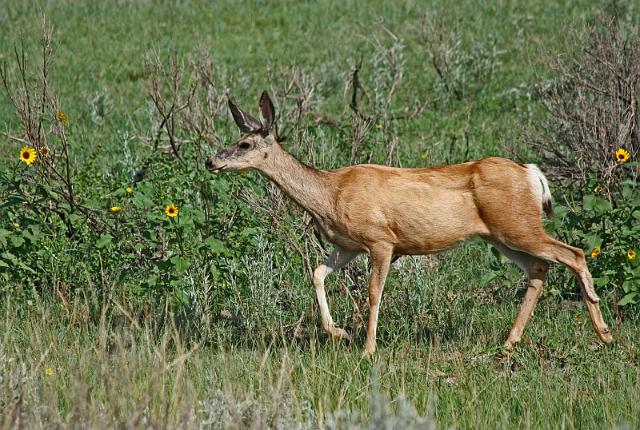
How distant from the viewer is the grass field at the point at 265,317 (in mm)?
5727

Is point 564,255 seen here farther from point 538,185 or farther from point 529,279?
point 538,185

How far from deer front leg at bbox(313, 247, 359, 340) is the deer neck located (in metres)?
0.34

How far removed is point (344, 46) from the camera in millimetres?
17922

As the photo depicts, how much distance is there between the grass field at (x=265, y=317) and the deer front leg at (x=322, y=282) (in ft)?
0.40

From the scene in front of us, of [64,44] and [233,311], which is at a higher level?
[64,44]

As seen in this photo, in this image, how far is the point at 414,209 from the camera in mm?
7914

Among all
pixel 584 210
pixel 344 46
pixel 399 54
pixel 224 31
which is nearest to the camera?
pixel 584 210

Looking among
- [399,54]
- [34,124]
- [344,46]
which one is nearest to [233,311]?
[34,124]

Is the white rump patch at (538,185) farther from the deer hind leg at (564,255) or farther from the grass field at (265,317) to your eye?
the grass field at (265,317)

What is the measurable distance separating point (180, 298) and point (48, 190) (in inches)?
61.9

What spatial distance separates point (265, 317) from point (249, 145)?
1219 millimetres

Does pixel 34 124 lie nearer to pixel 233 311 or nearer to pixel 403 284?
pixel 233 311

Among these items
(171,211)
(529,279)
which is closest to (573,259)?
(529,279)

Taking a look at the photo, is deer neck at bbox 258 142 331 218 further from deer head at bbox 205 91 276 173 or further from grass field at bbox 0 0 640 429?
grass field at bbox 0 0 640 429
